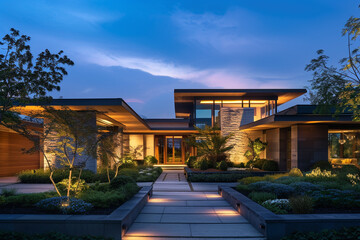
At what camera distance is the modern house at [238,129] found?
14.7m

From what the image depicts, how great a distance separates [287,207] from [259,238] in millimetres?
1829

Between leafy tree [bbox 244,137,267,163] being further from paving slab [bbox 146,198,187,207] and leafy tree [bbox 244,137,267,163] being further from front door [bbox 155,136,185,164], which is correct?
paving slab [bbox 146,198,187,207]

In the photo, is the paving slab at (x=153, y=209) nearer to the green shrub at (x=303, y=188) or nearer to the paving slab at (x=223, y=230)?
the paving slab at (x=223, y=230)

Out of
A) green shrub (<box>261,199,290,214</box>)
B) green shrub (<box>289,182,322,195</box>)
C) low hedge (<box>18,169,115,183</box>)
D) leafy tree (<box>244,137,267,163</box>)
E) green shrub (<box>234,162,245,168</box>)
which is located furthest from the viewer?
green shrub (<box>234,162,245,168</box>)

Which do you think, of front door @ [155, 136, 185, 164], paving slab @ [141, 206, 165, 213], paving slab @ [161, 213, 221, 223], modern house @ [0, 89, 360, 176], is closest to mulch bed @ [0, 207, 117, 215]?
paving slab @ [161, 213, 221, 223]

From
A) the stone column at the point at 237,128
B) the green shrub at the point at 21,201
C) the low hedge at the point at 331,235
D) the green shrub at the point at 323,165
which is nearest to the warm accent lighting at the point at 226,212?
the low hedge at the point at 331,235

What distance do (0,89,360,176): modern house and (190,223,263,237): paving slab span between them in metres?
8.08

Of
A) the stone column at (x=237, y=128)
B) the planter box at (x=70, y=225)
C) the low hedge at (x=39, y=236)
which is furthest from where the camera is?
the stone column at (x=237, y=128)

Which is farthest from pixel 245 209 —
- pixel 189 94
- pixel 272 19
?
pixel 272 19

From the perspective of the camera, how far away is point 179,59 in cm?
18125

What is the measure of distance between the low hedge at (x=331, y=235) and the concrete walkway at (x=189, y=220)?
2.34ft

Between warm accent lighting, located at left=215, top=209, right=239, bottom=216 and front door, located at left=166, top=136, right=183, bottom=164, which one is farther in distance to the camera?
front door, located at left=166, top=136, right=183, bottom=164

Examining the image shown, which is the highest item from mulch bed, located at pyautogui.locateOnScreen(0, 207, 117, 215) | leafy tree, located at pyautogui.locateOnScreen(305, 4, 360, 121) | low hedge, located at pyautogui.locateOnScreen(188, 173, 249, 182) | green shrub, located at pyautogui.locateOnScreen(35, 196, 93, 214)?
leafy tree, located at pyautogui.locateOnScreen(305, 4, 360, 121)

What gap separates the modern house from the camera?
1470 cm
